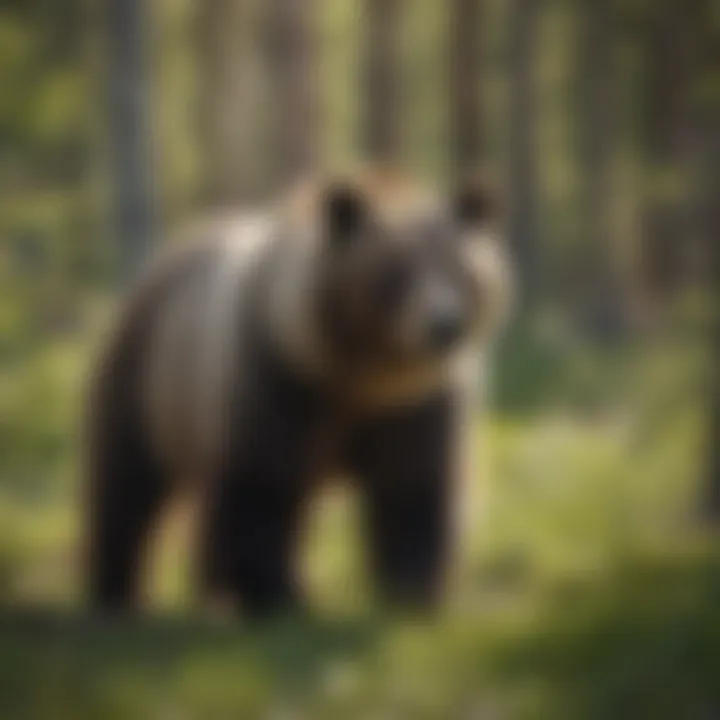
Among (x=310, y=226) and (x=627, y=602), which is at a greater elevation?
(x=310, y=226)

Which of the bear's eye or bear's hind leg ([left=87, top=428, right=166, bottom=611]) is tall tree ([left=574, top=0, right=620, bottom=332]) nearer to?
the bear's eye

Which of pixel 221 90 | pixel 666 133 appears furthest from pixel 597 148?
pixel 221 90

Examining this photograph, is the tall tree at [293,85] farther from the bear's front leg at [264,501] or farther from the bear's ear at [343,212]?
the bear's front leg at [264,501]

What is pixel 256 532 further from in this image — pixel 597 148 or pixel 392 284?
pixel 597 148

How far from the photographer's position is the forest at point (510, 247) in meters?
2.07

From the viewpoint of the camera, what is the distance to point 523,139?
2141 mm

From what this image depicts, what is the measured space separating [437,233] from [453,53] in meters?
0.21

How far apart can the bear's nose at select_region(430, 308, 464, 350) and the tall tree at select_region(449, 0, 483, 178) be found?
177 mm

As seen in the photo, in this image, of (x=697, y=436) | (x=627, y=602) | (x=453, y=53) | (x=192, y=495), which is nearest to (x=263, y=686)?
(x=192, y=495)

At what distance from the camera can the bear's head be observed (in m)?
2.05

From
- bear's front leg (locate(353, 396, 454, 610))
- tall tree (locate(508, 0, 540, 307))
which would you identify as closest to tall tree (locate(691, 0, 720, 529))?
tall tree (locate(508, 0, 540, 307))

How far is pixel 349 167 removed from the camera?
209 centimetres

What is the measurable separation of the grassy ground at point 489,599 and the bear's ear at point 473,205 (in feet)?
0.50

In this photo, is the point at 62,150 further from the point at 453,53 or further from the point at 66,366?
the point at 453,53
